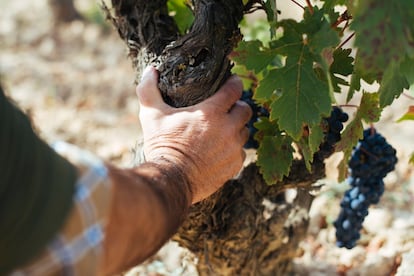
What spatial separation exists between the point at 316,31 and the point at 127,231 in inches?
24.3

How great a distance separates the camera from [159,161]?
1.40m

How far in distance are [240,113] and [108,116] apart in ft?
8.18

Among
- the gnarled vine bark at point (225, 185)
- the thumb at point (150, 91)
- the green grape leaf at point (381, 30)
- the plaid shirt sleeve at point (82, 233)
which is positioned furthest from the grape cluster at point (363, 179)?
the plaid shirt sleeve at point (82, 233)

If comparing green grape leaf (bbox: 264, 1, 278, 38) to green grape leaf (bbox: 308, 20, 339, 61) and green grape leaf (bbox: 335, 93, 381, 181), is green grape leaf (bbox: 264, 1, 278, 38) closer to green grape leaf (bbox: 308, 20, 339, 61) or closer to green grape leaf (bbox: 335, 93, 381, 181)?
green grape leaf (bbox: 308, 20, 339, 61)

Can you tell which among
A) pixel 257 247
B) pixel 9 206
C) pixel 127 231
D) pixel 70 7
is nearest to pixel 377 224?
pixel 257 247

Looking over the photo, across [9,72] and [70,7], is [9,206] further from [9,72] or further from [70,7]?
[70,7]

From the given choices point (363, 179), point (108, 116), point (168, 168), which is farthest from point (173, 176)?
point (108, 116)

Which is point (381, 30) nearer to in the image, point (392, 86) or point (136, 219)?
point (392, 86)

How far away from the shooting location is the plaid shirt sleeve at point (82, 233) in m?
0.96

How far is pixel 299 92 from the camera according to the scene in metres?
1.41

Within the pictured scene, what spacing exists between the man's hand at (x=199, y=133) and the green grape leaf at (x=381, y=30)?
505 mm

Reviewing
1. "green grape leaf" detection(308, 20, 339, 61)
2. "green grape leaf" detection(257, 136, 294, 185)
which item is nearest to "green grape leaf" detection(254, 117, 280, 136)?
"green grape leaf" detection(257, 136, 294, 185)

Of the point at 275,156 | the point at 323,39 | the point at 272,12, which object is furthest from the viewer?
the point at 275,156

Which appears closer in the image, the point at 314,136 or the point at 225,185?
the point at 314,136
